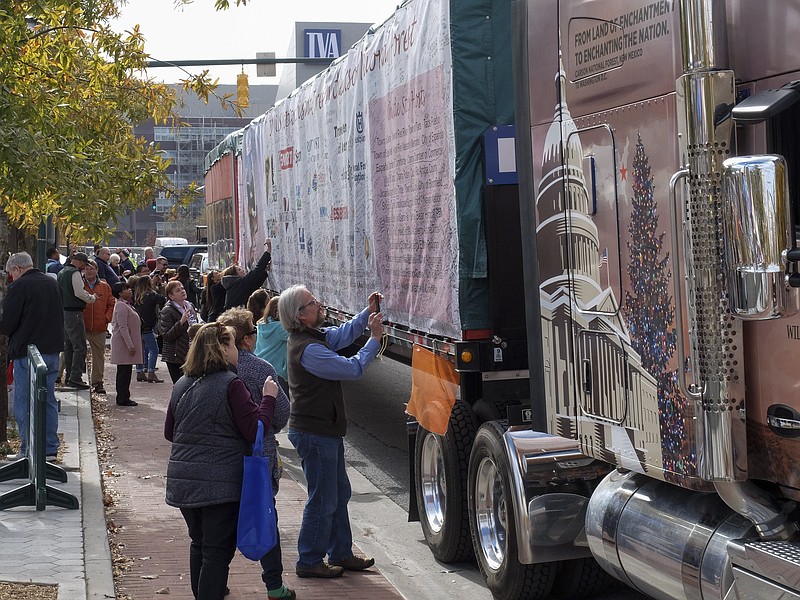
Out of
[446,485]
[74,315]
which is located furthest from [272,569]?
[74,315]

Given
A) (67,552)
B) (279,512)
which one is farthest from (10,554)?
(279,512)

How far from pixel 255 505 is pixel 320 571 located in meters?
1.48

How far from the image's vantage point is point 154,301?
17.4 meters

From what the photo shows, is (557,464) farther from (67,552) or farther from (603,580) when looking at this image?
(67,552)

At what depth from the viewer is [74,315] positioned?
16078 millimetres

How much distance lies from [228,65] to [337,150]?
16178 millimetres

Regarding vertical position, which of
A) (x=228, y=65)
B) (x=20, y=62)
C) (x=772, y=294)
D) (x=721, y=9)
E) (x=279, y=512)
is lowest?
(x=279, y=512)

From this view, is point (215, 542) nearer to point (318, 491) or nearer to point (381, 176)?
point (318, 491)

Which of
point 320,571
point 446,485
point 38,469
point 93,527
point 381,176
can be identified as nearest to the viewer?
point 320,571

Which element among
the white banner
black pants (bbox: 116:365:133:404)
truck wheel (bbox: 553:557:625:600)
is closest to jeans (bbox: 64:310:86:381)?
black pants (bbox: 116:365:133:404)

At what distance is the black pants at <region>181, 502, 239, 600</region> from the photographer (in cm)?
607

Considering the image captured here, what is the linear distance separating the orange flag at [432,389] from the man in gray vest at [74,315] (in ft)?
28.3

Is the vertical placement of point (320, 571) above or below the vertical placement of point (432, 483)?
below

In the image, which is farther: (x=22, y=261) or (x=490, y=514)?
(x=22, y=261)
